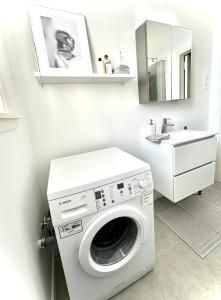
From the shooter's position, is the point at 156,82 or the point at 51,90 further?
the point at 156,82

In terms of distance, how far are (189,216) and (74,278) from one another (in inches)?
53.6

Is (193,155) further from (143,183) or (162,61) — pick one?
(162,61)

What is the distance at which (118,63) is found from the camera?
1.38 meters

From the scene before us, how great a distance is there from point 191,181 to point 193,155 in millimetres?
271

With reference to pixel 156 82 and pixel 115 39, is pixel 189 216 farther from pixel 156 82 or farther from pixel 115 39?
pixel 115 39

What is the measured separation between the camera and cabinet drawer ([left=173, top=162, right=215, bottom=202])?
1.41 meters

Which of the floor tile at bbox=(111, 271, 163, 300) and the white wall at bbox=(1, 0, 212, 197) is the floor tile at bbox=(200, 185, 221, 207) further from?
the floor tile at bbox=(111, 271, 163, 300)

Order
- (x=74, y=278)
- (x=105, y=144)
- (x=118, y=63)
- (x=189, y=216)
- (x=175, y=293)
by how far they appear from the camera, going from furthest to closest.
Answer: (x=189, y=216) < (x=105, y=144) < (x=118, y=63) < (x=175, y=293) < (x=74, y=278)

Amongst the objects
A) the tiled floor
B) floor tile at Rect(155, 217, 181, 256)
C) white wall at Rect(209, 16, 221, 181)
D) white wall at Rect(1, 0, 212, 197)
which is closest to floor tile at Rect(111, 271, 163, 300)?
the tiled floor

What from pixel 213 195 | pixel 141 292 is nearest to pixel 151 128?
pixel 213 195

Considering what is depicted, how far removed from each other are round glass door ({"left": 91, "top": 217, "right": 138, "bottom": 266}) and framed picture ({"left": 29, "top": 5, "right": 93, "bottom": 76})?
3.73ft

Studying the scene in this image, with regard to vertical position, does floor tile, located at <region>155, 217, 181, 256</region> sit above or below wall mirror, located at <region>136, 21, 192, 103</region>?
below

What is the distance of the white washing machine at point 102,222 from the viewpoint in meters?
0.74

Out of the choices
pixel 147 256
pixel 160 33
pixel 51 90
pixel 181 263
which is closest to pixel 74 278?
pixel 147 256
